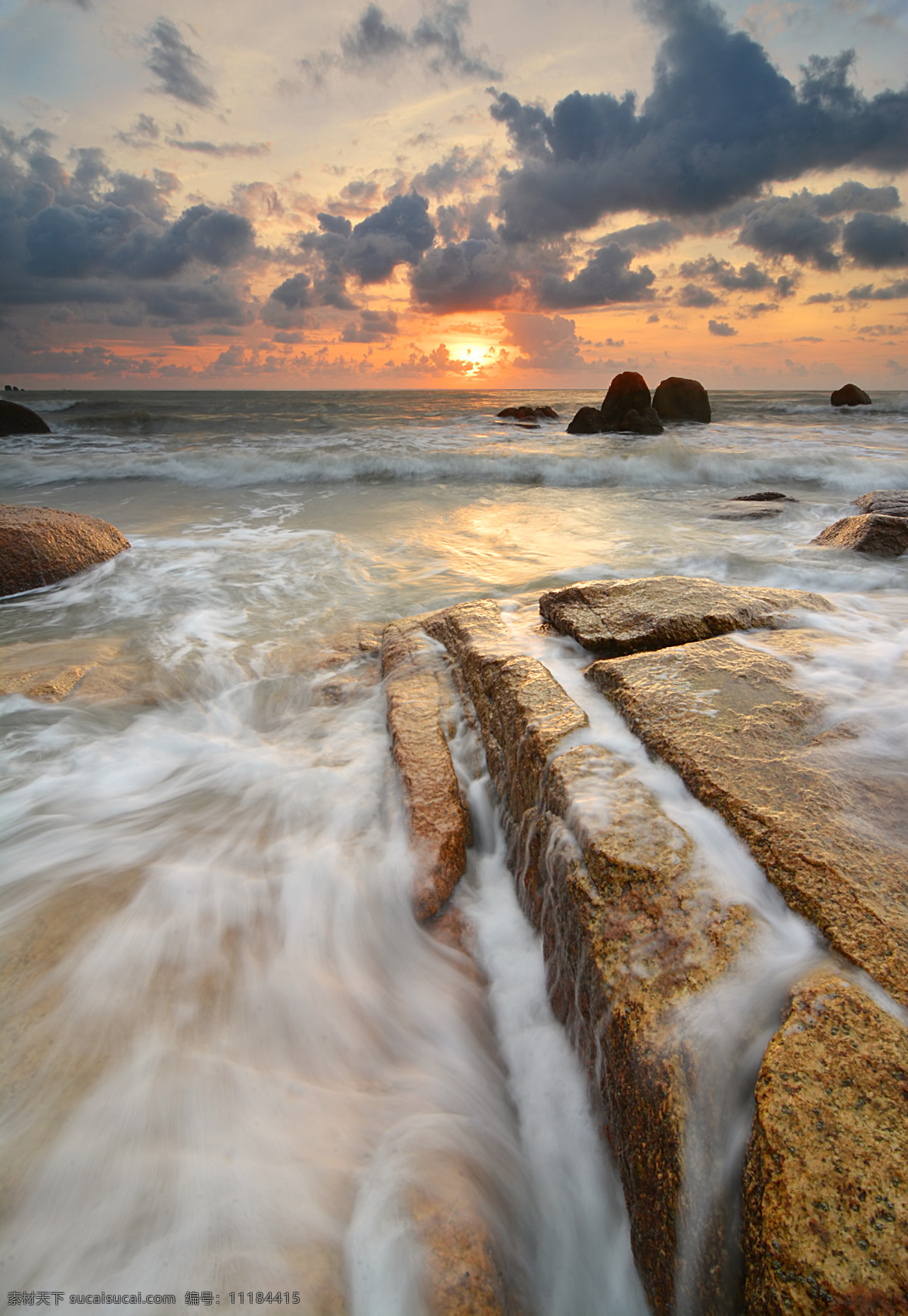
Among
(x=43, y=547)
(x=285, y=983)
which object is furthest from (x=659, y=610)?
(x=43, y=547)

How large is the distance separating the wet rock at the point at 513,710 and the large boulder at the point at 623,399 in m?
21.1

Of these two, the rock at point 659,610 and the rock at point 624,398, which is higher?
the rock at point 624,398

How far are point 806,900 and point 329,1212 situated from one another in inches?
49.7

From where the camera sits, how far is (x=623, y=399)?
21938mm

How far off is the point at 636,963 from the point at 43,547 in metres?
6.27

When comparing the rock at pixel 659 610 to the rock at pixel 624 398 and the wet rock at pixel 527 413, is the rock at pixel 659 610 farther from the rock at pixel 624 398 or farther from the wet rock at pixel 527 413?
the wet rock at pixel 527 413

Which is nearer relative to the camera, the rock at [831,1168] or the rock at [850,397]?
the rock at [831,1168]

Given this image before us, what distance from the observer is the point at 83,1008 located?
1729 millimetres

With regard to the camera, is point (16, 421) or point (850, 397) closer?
point (16, 421)

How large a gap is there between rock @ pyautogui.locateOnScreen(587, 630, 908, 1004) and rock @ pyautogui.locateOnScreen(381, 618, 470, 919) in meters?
0.77

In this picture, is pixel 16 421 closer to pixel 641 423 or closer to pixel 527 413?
pixel 527 413

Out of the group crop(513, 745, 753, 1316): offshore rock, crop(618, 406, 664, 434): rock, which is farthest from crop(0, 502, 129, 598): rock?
crop(618, 406, 664, 434): rock

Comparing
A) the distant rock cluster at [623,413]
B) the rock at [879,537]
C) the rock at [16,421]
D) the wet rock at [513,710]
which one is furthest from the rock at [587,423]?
the wet rock at [513,710]

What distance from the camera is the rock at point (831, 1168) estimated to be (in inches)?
31.3
